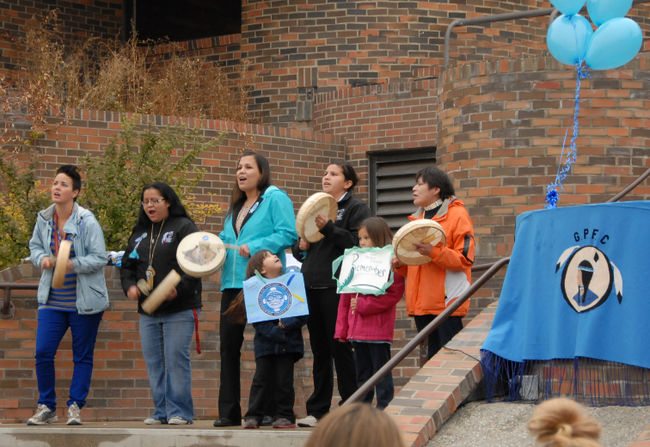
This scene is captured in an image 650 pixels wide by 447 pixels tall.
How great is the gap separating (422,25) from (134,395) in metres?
7.26

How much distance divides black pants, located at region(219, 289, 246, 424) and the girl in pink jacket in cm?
68

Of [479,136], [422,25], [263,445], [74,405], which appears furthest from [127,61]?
[263,445]

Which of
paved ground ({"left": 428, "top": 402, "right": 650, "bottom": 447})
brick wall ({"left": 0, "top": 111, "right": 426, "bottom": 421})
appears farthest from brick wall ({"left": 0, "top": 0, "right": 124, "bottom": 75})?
paved ground ({"left": 428, "top": 402, "right": 650, "bottom": 447})

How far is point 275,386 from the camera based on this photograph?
870cm

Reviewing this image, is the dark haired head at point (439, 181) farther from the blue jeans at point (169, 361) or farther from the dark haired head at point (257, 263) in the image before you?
the blue jeans at point (169, 361)

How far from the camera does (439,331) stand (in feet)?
28.1

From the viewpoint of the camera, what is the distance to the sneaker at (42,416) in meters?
8.84

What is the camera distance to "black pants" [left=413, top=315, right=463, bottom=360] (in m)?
8.53

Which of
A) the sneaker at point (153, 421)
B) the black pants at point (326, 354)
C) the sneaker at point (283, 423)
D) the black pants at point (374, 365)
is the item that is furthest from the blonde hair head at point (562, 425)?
the sneaker at point (153, 421)

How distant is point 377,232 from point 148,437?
1961 mm

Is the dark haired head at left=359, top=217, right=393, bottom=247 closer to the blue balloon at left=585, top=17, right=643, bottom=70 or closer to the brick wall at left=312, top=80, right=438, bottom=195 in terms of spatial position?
the blue balloon at left=585, top=17, right=643, bottom=70

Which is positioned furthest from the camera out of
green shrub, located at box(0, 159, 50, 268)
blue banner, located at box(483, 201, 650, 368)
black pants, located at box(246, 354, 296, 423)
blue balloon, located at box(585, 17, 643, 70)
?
green shrub, located at box(0, 159, 50, 268)

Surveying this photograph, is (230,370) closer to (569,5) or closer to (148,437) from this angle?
(148,437)

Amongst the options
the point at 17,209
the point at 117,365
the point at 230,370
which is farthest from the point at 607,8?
the point at 17,209
